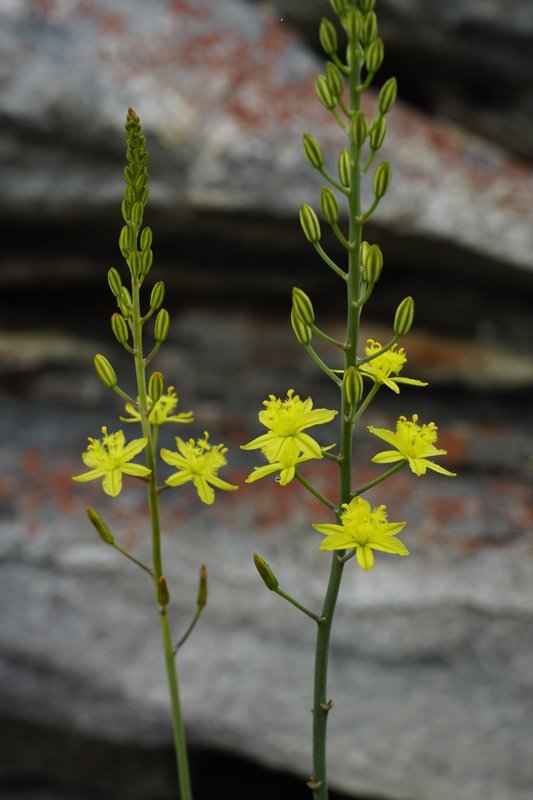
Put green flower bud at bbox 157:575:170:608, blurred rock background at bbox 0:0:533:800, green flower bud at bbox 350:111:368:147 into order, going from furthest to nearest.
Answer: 1. blurred rock background at bbox 0:0:533:800
2. green flower bud at bbox 157:575:170:608
3. green flower bud at bbox 350:111:368:147

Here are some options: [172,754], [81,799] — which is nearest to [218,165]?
[172,754]

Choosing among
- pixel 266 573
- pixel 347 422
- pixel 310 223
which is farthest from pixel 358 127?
pixel 266 573

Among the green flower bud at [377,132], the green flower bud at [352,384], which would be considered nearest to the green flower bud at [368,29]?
the green flower bud at [377,132]

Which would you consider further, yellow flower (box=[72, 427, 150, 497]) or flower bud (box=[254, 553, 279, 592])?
yellow flower (box=[72, 427, 150, 497])

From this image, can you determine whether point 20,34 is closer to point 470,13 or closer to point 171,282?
point 171,282

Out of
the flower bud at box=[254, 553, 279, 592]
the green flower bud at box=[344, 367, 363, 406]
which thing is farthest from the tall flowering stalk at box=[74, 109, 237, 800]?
the green flower bud at box=[344, 367, 363, 406]

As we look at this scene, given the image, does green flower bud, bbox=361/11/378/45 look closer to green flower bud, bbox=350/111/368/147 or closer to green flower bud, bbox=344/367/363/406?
green flower bud, bbox=350/111/368/147
